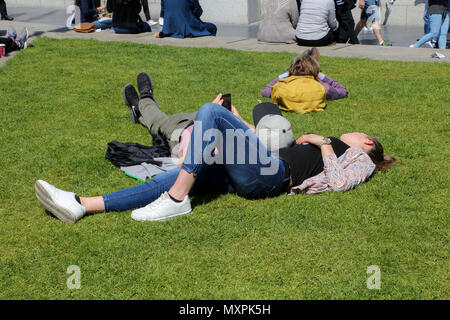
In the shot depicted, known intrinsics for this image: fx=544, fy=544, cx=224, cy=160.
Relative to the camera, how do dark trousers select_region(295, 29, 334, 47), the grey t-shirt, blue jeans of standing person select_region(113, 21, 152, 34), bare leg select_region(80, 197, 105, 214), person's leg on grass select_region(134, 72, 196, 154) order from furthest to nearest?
blue jeans of standing person select_region(113, 21, 152, 34)
dark trousers select_region(295, 29, 334, 47)
the grey t-shirt
person's leg on grass select_region(134, 72, 196, 154)
bare leg select_region(80, 197, 105, 214)

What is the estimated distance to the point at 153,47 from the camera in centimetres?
1146

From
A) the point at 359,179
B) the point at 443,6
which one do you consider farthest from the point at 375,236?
the point at 443,6

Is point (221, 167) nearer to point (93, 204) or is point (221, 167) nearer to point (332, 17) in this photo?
point (93, 204)

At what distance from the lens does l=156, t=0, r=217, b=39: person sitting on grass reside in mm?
12680

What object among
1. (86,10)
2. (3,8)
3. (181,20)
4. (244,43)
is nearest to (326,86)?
(244,43)

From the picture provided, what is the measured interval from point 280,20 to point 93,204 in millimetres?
8281

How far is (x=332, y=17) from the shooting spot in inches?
431

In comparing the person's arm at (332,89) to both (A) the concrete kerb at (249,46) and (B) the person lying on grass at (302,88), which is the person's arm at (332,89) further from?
(A) the concrete kerb at (249,46)

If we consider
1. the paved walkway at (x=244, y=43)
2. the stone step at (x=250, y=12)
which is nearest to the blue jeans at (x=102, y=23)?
the paved walkway at (x=244, y=43)

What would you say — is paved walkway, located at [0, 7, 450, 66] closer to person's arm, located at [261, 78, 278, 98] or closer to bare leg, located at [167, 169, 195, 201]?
person's arm, located at [261, 78, 278, 98]

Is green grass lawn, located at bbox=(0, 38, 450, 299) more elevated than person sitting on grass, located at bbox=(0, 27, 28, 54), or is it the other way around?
person sitting on grass, located at bbox=(0, 27, 28, 54)

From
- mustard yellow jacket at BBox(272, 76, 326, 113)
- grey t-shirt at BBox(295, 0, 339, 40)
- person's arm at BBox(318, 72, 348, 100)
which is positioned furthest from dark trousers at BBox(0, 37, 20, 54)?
person's arm at BBox(318, 72, 348, 100)

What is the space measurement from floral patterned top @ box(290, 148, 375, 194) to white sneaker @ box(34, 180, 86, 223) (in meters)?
1.81

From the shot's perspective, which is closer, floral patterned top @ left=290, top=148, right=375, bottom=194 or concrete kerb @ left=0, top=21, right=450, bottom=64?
floral patterned top @ left=290, top=148, right=375, bottom=194
